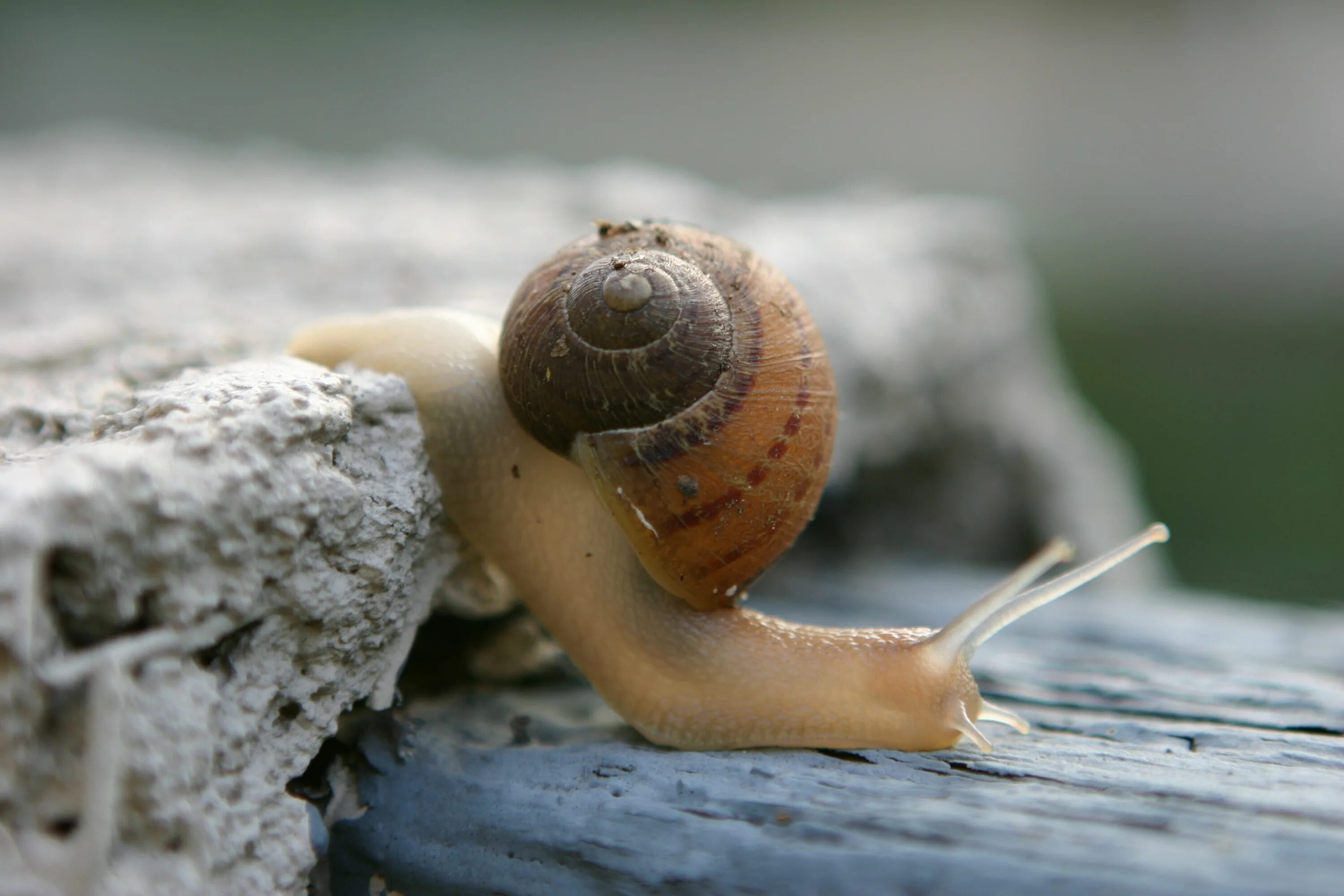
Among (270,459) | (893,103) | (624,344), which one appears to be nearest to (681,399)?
(624,344)

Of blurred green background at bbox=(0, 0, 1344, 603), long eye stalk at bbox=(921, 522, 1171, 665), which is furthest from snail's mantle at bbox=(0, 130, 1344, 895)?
blurred green background at bbox=(0, 0, 1344, 603)

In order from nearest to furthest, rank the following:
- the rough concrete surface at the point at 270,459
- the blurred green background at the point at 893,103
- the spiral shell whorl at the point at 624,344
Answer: the rough concrete surface at the point at 270,459, the spiral shell whorl at the point at 624,344, the blurred green background at the point at 893,103

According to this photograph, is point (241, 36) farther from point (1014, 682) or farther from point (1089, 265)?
point (1014, 682)

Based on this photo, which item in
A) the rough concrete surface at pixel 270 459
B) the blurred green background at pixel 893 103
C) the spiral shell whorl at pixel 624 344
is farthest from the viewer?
the blurred green background at pixel 893 103

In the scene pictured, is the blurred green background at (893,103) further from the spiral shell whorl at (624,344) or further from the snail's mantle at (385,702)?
the spiral shell whorl at (624,344)

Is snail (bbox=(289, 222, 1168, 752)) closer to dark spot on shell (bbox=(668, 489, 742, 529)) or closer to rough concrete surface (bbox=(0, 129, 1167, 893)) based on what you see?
dark spot on shell (bbox=(668, 489, 742, 529))

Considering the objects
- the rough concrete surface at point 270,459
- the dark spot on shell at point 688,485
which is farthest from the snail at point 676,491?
the rough concrete surface at point 270,459

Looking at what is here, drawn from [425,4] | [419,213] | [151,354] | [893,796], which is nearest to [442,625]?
[151,354]
